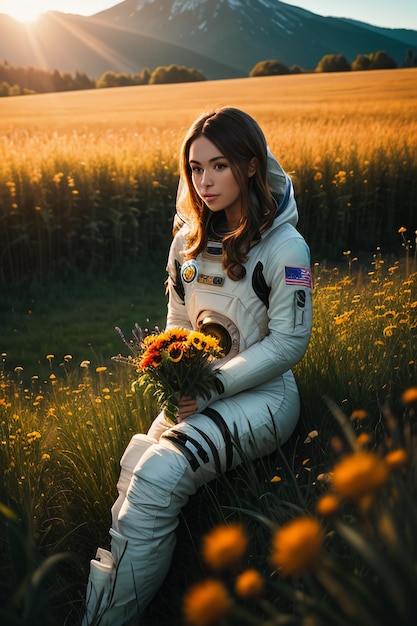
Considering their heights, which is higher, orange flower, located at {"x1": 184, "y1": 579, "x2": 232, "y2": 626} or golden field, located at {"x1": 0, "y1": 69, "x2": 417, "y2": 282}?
orange flower, located at {"x1": 184, "y1": 579, "x2": 232, "y2": 626}

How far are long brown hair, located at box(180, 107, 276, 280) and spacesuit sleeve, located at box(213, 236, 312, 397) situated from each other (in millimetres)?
118

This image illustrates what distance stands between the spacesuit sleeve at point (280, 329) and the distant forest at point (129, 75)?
27.9 m

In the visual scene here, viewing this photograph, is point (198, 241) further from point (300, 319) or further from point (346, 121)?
point (346, 121)

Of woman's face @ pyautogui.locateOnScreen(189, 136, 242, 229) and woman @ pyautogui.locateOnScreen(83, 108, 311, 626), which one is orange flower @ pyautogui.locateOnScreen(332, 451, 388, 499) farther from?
woman's face @ pyautogui.locateOnScreen(189, 136, 242, 229)

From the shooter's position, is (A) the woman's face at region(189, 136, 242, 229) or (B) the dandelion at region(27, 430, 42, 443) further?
(B) the dandelion at region(27, 430, 42, 443)

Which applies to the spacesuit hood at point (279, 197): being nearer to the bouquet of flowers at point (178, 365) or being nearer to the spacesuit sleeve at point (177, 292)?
the spacesuit sleeve at point (177, 292)

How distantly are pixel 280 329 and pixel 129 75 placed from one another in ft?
146

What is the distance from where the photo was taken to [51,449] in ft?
9.14

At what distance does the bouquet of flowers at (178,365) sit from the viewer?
7.13 ft

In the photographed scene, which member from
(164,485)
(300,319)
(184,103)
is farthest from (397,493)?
(184,103)

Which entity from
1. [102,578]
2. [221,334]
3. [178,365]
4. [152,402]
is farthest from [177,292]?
[102,578]

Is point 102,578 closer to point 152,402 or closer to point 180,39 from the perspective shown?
point 152,402

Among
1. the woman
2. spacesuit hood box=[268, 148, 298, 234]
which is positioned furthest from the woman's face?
spacesuit hood box=[268, 148, 298, 234]

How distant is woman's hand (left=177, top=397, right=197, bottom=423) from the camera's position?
2.25 m
